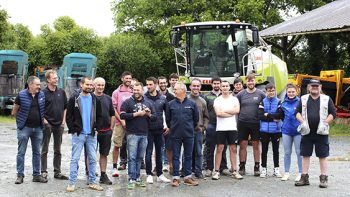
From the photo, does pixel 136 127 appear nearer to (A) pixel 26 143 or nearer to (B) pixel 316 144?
(A) pixel 26 143

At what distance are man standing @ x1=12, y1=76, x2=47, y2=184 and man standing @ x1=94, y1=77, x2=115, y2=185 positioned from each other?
97cm

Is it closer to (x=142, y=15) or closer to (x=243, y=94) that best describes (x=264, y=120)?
(x=243, y=94)

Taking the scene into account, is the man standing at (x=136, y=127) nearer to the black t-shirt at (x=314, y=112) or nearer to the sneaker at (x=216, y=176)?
the sneaker at (x=216, y=176)

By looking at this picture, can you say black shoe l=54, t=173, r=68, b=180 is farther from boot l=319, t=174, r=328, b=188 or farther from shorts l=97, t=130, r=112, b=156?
boot l=319, t=174, r=328, b=188

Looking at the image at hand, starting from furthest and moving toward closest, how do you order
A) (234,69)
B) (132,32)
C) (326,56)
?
(132,32)
(326,56)
(234,69)

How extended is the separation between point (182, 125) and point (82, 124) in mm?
1679

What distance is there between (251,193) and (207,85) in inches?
319

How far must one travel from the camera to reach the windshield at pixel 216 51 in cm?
1623

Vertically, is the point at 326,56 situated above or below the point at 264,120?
above

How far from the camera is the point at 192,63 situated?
16.7 meters

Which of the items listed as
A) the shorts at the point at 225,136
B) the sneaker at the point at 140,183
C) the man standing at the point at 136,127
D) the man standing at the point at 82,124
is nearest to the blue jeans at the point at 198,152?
the shorts at the point at 225,136

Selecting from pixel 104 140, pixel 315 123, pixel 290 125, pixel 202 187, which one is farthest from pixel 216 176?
pixel 104 140

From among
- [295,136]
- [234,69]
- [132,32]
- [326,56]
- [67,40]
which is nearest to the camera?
A: [295,136]

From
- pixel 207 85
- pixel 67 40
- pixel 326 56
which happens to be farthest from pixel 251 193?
pixel 326 56
